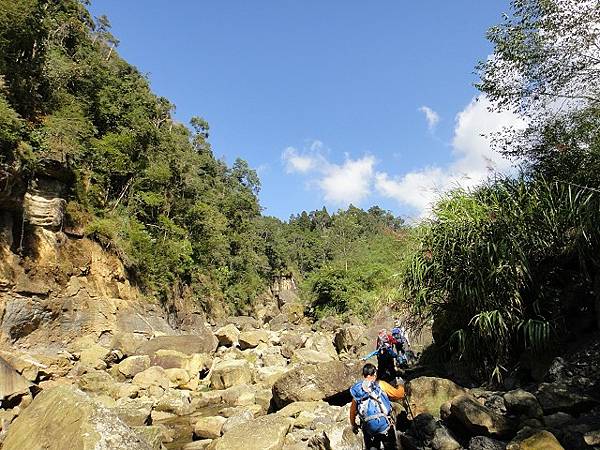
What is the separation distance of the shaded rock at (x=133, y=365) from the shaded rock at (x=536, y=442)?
12938 mm

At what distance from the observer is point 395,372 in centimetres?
852

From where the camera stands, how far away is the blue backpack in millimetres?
5020

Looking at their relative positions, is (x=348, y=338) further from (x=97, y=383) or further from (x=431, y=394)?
(x=431, y=394)

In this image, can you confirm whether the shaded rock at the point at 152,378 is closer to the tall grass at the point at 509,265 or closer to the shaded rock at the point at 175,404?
the shaded rock at the point at 175,404

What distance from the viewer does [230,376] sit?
1421 centimetres

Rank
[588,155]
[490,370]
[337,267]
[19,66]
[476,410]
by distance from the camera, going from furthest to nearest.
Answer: [337,267] → [19,66] → [588,155] → [490,370] → [476,410]

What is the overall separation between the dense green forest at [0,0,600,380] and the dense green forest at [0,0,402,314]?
10 centimetres

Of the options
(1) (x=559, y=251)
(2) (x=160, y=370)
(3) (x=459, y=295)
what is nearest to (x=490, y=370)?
(3) (x=459, y=295)

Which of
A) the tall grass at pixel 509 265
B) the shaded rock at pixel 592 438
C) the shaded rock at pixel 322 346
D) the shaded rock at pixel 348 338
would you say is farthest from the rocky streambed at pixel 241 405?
the tall grass at pixel 509 265

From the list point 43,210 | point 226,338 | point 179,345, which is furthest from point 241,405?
point 43,210

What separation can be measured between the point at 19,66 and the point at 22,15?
2.16 metres

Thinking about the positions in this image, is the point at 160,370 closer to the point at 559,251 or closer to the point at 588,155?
the point at 559,251

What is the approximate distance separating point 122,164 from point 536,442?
23470 millimetres

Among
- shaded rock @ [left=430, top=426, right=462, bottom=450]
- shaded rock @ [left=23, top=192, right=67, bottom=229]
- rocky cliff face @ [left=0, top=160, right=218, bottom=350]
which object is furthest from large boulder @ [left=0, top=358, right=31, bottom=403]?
shaded rock @ [left=23, top=192, right=67, bottom=229]
